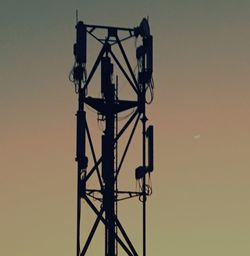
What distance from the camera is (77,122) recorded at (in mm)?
56312

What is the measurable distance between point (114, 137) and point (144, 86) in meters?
3.80

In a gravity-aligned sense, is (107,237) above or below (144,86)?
below

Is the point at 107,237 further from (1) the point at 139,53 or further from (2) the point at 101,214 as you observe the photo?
(1) the point at 139,53

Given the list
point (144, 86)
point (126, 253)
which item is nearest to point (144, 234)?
point (126, 253)

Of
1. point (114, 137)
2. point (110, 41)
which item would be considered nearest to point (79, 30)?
point (110, 41)

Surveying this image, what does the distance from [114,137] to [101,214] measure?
4.81 m

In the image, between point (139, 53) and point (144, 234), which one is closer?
point (144, 234)

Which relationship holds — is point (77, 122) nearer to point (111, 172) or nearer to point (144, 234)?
point (111, 172)

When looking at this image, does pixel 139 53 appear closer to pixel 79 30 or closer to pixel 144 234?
pixel 79 30

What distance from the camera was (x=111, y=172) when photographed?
5747 centimetres

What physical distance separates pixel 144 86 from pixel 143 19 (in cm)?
420

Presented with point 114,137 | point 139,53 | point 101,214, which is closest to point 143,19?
point 139,53

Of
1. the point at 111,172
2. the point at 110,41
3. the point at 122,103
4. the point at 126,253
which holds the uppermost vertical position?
the point at 110,41

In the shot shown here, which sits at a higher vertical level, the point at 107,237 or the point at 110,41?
the point at 110,41
